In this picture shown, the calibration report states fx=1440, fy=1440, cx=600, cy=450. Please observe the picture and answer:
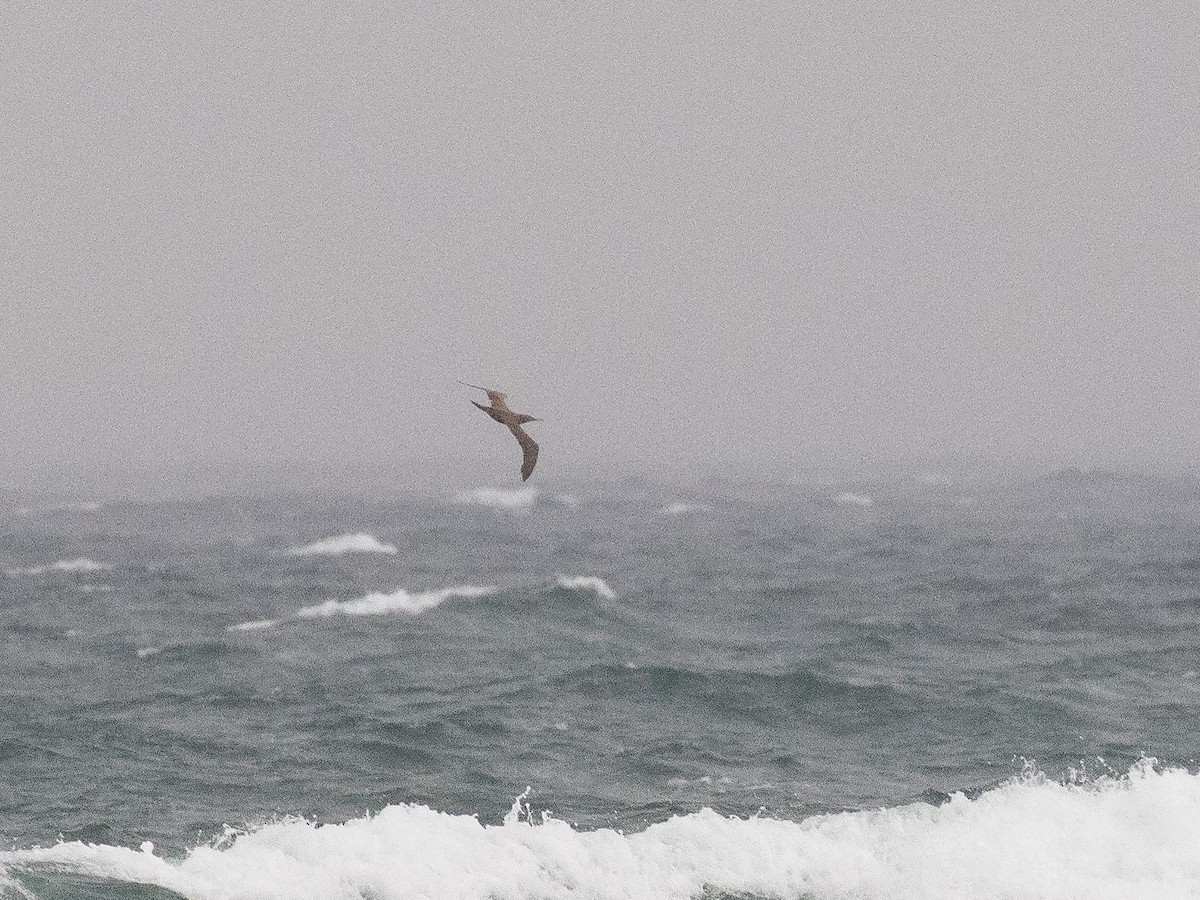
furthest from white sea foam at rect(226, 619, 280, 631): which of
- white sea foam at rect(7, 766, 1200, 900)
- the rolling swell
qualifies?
white sea foam at rect(7, 766, 1200, 900)

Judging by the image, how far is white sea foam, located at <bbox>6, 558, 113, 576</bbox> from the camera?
5541cm

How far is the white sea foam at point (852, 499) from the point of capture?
90250mm

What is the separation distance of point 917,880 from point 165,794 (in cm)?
1230

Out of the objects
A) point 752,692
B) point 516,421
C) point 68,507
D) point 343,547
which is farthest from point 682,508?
point 516,421

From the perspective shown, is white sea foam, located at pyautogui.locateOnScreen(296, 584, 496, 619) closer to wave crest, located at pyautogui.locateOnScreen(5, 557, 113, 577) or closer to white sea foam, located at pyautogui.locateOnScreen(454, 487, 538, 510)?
wave crest, located at pyautogui.locateOnScreen(5, 557, 113, 577)

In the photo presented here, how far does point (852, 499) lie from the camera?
309 ft

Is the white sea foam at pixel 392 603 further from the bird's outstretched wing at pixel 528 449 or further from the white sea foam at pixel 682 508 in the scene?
the white sea foam at pixel 682 508

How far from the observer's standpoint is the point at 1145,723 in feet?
92.4

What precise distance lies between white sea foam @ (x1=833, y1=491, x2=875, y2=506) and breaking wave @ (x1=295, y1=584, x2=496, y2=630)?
46485 mm

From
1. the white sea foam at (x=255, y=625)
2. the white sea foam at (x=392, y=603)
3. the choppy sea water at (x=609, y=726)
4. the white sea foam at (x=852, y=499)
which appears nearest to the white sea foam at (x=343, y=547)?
the choppy sea water at (x=609, y=726)

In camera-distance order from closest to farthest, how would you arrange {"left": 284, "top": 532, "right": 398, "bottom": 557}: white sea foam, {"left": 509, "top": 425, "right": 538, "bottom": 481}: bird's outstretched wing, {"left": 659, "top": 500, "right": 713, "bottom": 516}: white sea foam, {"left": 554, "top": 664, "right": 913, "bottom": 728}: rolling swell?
{"left": 509, "top": 425, "right": 538, "bottom": 481}: bird's outstretched wing, {"left": 554, "top": 664, "right": 913, "bottom": 728}: rolling swell, {"left": 284, "top": 532, "right": 398, "bottom": 557}: white sea foam, {"left": 659, "top": 500, "right": 713, "bottom": 516}: white sea foam

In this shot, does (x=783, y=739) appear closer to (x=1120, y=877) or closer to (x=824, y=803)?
(x=824, y=803)

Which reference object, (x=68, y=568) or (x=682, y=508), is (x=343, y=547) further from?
(x=682, y=508)

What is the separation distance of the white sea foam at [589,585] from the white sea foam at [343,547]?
15481 millimetres
